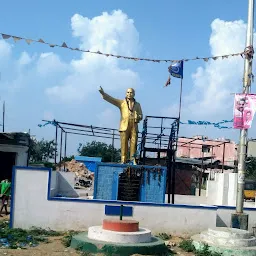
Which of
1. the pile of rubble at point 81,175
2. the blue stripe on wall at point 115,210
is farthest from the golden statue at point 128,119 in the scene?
the pile of rubble at point 81,175

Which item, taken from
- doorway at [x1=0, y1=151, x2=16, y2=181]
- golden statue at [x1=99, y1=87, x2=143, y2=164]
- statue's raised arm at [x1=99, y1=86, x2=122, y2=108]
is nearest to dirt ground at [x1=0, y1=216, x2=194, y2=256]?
golden statue at [x1=99, y1=87, x2=143, y2=164]

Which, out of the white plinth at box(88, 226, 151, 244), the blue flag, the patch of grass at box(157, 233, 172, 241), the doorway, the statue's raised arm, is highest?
the blue flag

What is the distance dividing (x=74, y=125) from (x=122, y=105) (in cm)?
212

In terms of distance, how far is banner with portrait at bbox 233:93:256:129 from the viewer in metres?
13.3

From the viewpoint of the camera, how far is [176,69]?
55.8 feet

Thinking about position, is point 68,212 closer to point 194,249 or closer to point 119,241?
point 119,241

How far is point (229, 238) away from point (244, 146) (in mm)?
2932

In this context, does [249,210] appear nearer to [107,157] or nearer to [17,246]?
[17,246]

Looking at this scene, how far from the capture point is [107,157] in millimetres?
57812

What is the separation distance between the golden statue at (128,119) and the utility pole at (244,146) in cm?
510

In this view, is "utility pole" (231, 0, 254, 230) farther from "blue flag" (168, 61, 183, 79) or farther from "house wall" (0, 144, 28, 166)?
"house wall" (0, 144, 28, 166)

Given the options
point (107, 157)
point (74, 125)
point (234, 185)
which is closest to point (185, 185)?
point (234, 185)

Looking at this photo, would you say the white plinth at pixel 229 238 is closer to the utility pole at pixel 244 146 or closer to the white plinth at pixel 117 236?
the utility pole at pixel 244 146

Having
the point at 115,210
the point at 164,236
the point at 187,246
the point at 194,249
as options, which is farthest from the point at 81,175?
the point at 194,249
